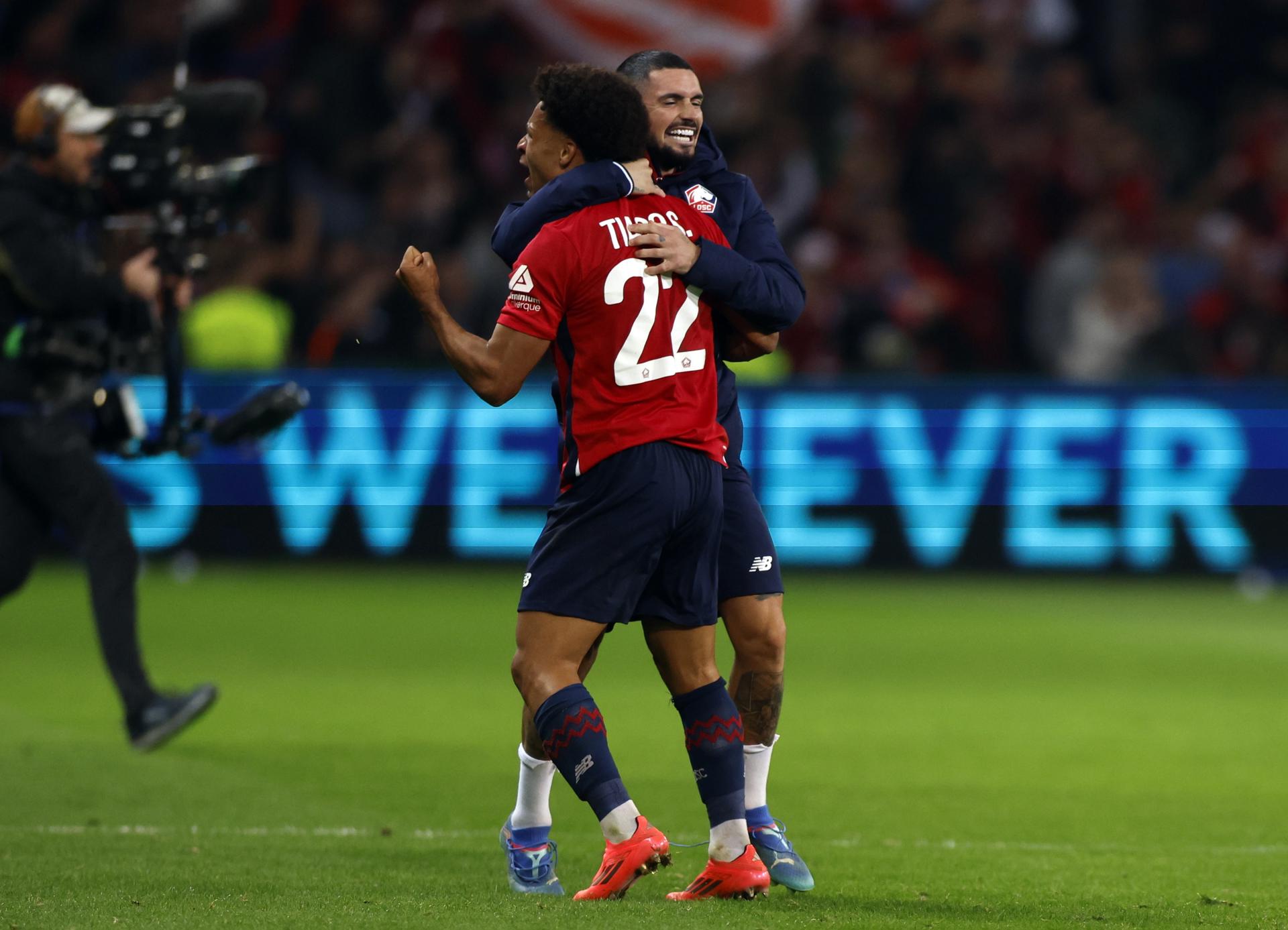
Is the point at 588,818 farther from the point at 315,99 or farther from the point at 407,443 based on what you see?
the point at 315,99

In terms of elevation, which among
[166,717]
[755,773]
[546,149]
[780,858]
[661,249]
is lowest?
[166,717]

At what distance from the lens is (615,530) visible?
511 cm

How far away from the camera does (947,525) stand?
46.0ft

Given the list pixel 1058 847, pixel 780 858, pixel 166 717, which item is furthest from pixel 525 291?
pixel 166 717

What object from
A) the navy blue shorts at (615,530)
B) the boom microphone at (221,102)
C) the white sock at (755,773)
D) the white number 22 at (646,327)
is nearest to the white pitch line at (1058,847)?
the white sock at (755,773)

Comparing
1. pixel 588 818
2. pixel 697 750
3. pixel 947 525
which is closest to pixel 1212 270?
Result: pixel 947 525

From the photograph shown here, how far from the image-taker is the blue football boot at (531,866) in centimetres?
537

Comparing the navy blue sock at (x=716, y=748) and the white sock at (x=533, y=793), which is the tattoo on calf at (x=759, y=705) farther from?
the white sock at (x=533, y=793)

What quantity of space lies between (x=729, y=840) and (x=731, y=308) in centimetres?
141

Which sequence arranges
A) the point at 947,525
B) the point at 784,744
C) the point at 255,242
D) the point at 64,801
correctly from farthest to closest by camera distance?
1. the point at 255,242
2. the point at 947,525
3. the point at 784,744
4. the point at 64,801

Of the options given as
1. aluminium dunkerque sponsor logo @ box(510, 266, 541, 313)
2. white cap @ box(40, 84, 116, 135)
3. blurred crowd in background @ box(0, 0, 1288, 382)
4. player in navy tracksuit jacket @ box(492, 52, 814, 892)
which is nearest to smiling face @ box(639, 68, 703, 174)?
player in navy tracksuit jacket @ box(492, 52, 814, 892)

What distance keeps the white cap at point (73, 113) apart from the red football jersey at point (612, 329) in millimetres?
3232

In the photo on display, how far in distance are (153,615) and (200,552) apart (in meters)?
2.11

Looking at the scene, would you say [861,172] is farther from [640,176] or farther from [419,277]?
[419,277]
